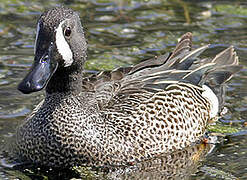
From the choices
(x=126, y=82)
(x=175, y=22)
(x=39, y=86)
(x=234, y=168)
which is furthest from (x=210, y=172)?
(x=175, y=22)

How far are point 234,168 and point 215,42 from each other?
4215 mm

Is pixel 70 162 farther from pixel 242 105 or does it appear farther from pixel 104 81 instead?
→ pixel 242 105

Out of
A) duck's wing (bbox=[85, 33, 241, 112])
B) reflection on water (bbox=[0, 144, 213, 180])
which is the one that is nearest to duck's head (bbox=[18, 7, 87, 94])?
duck's wing (bbox=[85, 33, 241, 112])

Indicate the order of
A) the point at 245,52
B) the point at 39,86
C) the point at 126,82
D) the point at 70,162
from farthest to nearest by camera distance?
the point at 245,52, the point at 126,82, the point at 70,162, the point at 39,86

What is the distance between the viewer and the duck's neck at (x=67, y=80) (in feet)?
26.3

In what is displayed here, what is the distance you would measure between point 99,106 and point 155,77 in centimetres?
93

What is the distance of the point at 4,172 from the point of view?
8047 millimetres

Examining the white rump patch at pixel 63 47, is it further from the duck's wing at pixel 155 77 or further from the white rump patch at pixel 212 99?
the white rump patch at pixel 212 99

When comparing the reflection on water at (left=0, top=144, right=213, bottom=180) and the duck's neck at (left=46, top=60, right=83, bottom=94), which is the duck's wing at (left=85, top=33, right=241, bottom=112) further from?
the reflection on water at (left=0, top=144, right=213, bottom=180)

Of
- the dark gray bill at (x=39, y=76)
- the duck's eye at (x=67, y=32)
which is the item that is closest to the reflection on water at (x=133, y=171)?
the dark gray bill at (x=39, y=76)

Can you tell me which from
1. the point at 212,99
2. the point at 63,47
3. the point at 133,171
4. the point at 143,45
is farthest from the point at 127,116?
the point at 143,45

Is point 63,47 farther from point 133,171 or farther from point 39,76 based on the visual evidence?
point 133,171

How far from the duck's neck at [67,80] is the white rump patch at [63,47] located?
0.14 metres

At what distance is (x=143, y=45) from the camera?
39.2 ft
